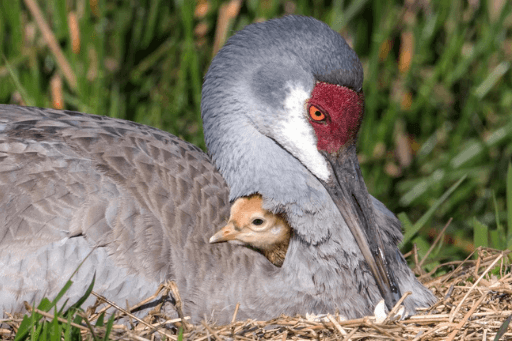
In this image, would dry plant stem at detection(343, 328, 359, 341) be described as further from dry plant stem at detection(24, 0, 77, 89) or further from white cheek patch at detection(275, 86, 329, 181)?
dry plant stem at detection(24, 0, 77, 89)

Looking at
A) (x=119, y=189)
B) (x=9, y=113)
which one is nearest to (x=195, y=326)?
(x=119, y=189)

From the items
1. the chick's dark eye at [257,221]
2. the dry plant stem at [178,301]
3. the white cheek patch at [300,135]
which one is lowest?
the dry plant stem at [178,301]

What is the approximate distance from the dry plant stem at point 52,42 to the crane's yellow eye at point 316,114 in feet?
7.16

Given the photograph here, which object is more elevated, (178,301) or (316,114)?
(316,114)

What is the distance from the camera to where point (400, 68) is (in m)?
5.06

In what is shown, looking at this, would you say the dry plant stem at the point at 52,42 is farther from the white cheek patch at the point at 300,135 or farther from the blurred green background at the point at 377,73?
the white cheek patch at the point at 300,135

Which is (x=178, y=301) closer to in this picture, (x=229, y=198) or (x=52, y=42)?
(x=229, y=198)

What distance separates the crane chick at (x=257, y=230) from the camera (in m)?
2.85

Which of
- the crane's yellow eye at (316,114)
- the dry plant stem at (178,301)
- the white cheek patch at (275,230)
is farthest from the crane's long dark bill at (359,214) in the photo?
the dry plant stem at (178,301)

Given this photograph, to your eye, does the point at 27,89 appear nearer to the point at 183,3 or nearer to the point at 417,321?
the point at 183,3

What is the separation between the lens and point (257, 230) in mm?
2869

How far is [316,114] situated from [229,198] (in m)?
0.58

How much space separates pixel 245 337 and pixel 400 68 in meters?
3.06

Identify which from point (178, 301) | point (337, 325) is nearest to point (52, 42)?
point (178, 301)
